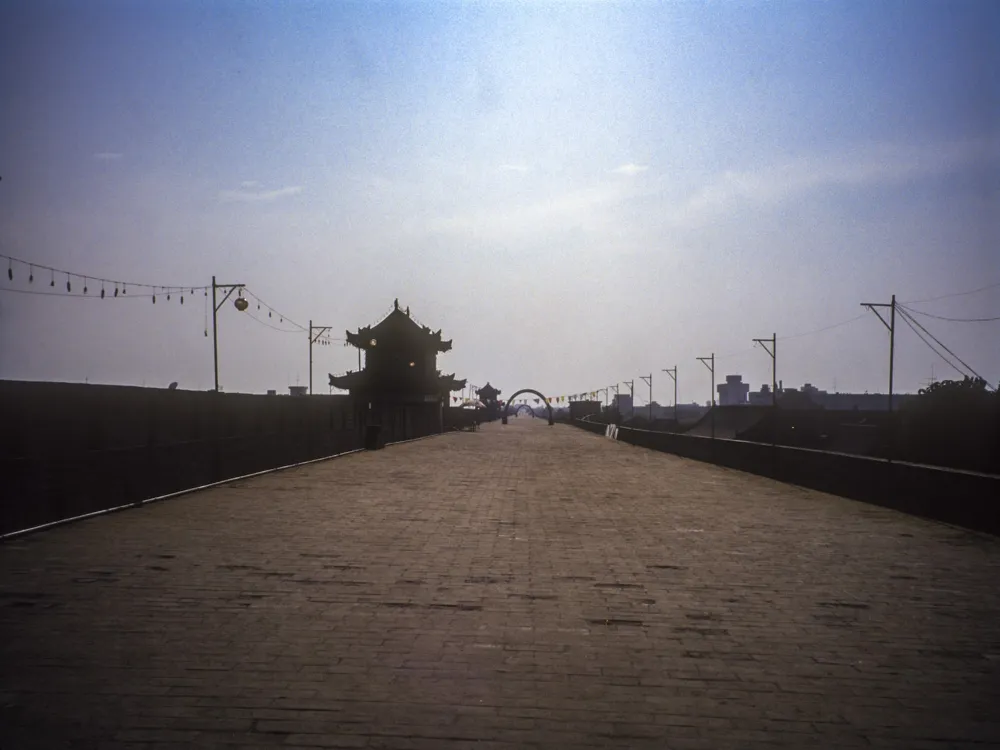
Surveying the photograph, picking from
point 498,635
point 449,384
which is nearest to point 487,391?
point 449,384

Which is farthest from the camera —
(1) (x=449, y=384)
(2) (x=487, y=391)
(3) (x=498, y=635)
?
(2) (x=487, y=391)

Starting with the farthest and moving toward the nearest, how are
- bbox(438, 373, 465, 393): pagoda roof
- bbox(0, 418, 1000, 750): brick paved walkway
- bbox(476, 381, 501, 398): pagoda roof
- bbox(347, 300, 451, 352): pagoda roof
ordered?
bbox(476, 381, 501, 398): pagoda roof, bbox(438, 373, 465, 393): pagoda roof, bbox(347, 300, 451, 352): pagoda roof, bbox(0, 418, 1000, 750): brick paved walkway

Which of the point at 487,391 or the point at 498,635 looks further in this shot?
the point at 487,391

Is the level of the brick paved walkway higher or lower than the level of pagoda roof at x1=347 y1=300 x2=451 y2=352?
lower

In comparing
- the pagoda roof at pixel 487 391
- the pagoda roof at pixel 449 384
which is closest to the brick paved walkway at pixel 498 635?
the pagoda roof at pixel 449 384

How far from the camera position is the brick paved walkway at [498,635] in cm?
434

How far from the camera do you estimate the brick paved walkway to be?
171 inches

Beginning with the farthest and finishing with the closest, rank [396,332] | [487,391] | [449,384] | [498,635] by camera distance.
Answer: [487,391]
[449,384]
[396,332]
[498,635]

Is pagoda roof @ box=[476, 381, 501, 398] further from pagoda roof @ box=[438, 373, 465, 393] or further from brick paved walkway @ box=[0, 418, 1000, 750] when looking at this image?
brick paved walkway @ box=[0, 418, 1000, 750]

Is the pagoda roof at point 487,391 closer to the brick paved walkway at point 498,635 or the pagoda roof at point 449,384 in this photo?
the pagoda roof at point 449,384

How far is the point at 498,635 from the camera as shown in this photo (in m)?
6.09

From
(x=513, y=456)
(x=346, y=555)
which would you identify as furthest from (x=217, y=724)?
(x=513, y=456)

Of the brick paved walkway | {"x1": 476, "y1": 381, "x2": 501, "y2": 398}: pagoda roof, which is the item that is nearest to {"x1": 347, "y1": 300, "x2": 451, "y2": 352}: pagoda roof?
the brick paved walkway

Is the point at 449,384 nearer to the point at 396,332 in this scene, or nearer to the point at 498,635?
the point at 396,332
